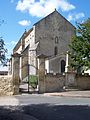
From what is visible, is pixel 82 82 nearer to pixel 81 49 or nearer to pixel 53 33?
pixel 81 49

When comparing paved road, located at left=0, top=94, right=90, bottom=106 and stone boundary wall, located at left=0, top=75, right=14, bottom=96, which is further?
stone boundary wall, located at left=0, top=75, right=14, bottom=96

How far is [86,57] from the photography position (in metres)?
37.6

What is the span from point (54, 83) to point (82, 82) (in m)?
Result: 3.73

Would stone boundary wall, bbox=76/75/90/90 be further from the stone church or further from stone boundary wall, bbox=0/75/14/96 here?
the stone church

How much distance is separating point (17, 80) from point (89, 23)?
40.2 feet

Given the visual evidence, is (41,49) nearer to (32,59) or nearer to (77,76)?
(32,59)

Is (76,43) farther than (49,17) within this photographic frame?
No

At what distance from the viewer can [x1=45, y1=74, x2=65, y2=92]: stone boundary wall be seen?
3266cm

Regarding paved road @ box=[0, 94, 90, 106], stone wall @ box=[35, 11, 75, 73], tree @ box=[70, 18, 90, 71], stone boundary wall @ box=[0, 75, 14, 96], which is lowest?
paved road @ box=[0, 94, 90, 106]

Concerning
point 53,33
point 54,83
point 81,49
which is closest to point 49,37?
point 53,33

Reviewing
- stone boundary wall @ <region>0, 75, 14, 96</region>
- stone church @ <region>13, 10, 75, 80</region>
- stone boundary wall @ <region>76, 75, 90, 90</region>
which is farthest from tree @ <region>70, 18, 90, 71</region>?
stone church @ <region>13, 10, 75, 80</region>

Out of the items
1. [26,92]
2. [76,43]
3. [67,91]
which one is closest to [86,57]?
[76,43]

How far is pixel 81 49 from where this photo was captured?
3812 centimetres

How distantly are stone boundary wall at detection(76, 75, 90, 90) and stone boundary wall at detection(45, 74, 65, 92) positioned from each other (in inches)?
76.5
